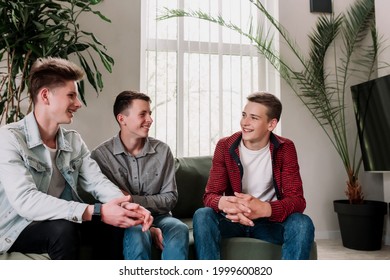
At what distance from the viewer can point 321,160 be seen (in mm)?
3266

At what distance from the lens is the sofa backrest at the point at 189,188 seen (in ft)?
6.75

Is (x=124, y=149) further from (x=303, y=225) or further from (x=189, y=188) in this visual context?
(x=303, y=225)

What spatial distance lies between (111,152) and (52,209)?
1.82ft

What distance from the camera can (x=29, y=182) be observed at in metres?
1.21

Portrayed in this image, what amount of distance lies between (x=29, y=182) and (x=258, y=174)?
0.95 m

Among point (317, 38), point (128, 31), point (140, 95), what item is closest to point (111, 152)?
point (140, 95)

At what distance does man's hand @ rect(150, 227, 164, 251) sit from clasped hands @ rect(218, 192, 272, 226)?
277mm

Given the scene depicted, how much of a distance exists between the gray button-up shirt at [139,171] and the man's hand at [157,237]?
0.58 feet

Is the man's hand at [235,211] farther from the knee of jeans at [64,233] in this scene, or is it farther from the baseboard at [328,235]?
the baseboard at [328,235]

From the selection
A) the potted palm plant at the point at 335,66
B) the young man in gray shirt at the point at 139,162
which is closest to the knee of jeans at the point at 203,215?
the young man in gray shirt at the point at 139,162

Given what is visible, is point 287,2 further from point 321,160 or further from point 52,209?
point 52,209

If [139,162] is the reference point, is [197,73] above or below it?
above

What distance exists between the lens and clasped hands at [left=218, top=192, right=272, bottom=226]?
1433mm

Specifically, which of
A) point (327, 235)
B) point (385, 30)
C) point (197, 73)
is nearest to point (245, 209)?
point (197, 73)
